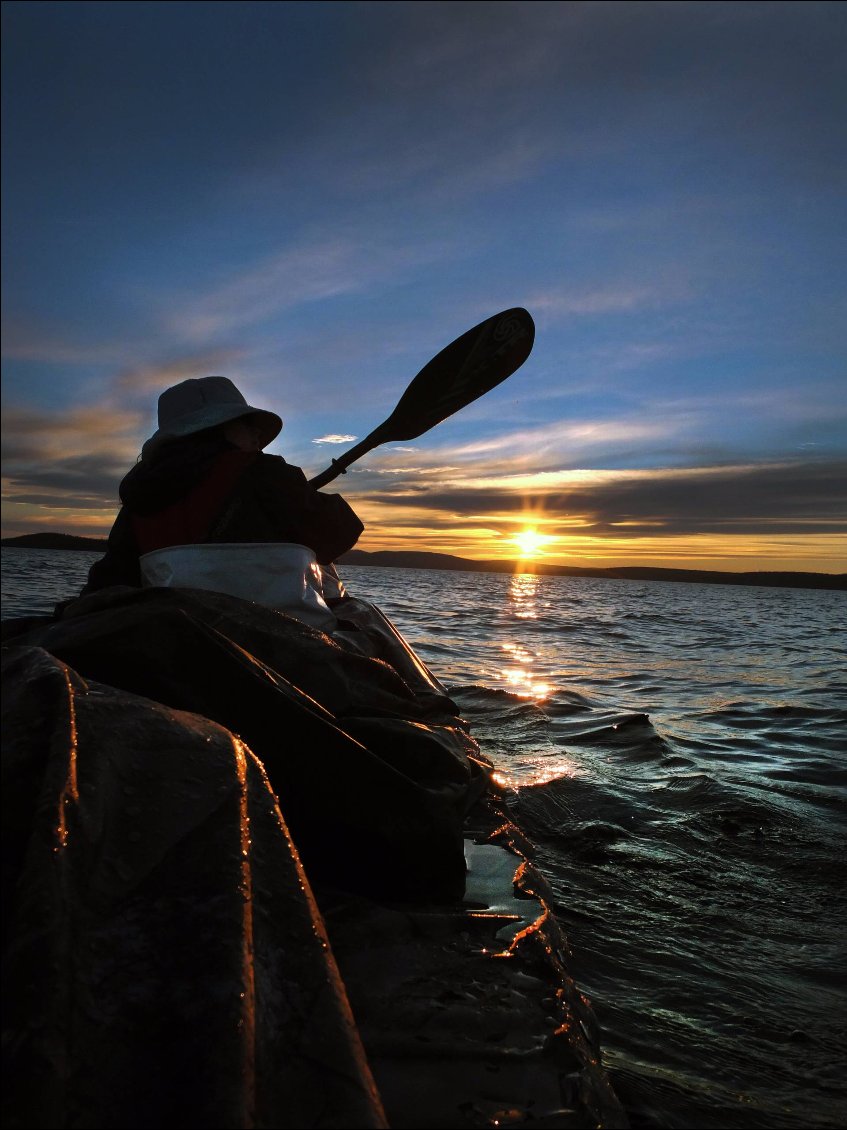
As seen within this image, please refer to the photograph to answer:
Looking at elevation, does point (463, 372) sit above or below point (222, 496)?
above

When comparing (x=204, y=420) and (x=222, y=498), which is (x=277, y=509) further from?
(x=204, y=420)

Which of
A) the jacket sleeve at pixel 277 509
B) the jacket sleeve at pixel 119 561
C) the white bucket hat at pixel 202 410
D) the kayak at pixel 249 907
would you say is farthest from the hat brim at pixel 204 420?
the kayak at pixel 249 907

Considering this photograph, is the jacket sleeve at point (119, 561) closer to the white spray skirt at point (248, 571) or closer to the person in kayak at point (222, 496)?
the person in kayak at point (222, 496)

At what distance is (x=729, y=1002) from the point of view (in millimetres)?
1870

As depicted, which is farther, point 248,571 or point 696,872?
point 696,872

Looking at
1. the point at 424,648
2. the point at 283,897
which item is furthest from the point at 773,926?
the point at 424,648

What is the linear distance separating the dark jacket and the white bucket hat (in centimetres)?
7

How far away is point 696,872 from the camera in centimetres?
273

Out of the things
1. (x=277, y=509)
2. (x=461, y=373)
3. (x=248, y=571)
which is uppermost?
(x=461, y=373)

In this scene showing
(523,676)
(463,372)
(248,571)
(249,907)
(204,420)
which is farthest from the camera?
(523,676)

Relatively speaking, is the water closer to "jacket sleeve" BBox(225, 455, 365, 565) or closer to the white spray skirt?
the white spray skirt

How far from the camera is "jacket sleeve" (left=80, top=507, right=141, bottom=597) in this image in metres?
3.02

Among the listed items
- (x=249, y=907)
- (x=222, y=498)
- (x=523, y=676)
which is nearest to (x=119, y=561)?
(x=222, y=498)

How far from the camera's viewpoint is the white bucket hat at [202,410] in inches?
109
